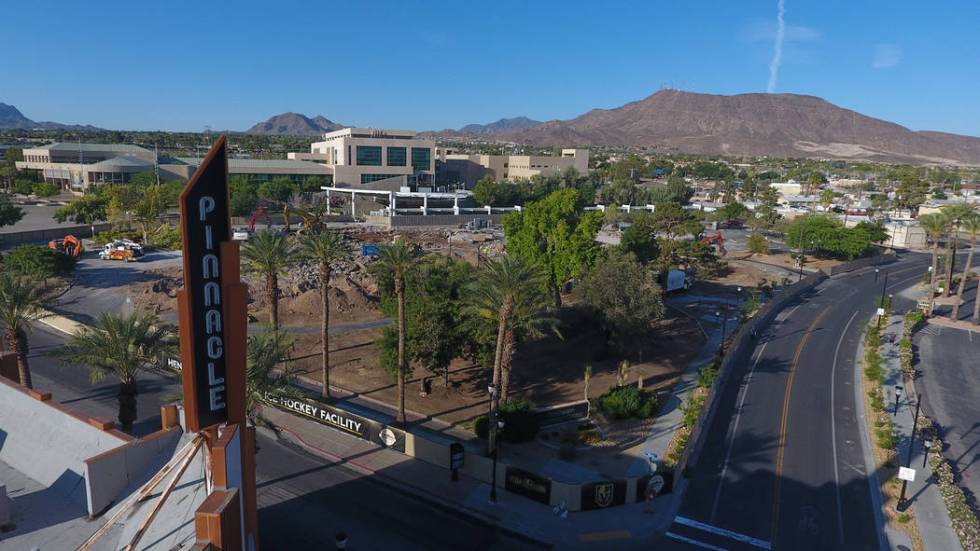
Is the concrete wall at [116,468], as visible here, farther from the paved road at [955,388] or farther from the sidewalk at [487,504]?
the paved road at [955,388]

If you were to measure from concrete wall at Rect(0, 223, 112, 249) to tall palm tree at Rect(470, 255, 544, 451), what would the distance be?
69312mm

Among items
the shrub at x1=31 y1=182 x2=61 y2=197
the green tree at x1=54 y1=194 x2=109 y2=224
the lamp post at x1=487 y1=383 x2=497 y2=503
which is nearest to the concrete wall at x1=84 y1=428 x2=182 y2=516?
the lamp post at x1=487 y1=383 x2=497 y2=503

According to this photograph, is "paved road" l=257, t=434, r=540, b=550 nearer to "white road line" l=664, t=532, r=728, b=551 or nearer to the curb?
the curb

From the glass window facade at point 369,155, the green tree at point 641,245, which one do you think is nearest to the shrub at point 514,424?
the green tree at point 641,245

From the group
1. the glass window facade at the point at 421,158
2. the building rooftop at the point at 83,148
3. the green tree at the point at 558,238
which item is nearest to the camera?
the green tree at the point at 558,238

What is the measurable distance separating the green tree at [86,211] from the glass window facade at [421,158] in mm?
64174

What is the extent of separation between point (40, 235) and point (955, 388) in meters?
97.5

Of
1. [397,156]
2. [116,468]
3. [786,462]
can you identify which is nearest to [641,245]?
[786,462]

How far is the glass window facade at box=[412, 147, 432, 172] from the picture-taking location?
141m

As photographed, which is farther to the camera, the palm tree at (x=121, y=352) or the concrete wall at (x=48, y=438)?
the palm tree at (x=121, y=352)

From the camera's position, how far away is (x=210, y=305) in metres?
15.0

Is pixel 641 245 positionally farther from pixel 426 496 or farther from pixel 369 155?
pixel 369 155

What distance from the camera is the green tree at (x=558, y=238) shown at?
46750mm

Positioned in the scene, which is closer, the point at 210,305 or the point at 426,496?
the point at 210,305
